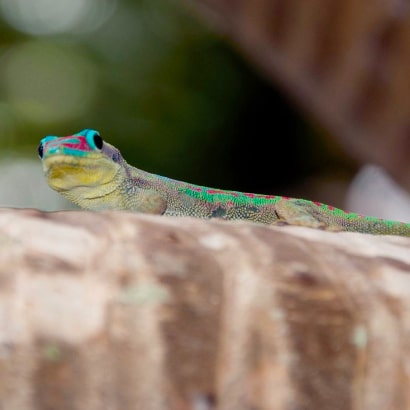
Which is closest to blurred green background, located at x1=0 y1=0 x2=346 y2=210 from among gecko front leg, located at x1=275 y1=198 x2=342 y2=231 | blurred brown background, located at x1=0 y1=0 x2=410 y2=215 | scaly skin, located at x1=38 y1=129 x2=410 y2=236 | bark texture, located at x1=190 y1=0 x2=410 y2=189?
blurred brown background, located at x1=0 y1=0 x2=410 y2=215

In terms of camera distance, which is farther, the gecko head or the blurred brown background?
the blurred brown background

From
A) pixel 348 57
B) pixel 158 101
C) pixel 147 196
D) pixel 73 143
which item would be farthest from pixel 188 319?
pixel 158 101

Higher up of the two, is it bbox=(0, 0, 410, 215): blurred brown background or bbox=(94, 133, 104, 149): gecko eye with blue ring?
bbox=(94, 133, 104, 149): gecko eye with blue ring

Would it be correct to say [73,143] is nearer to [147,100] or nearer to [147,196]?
[147,196]

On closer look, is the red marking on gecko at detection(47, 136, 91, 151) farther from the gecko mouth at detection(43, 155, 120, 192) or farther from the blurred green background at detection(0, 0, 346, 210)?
the blurred green background at detection(0, 0, 346, 210)

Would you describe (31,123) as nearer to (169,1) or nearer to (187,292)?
(169,1)

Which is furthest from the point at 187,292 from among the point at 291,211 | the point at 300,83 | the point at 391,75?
the point at 300,83
